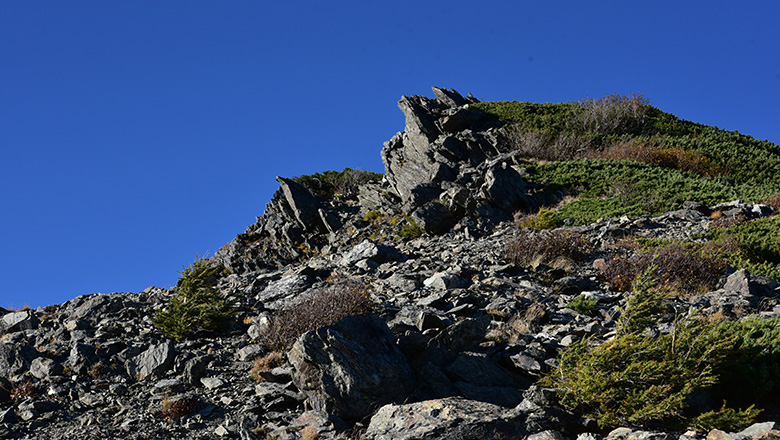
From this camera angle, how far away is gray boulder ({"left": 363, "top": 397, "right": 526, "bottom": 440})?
6805 millimetres

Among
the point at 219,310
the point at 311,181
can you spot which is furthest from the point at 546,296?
the point at 311,181

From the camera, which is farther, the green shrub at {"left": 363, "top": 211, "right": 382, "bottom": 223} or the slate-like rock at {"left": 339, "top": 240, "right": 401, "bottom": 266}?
the green shrub at {"left": 363, "top": 211, "right": 382, "bottom": 223}

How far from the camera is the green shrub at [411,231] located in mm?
22422

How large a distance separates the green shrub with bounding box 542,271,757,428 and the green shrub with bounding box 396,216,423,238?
13894 millimetres

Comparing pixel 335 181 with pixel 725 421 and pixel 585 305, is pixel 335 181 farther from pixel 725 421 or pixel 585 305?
pixel 725 421

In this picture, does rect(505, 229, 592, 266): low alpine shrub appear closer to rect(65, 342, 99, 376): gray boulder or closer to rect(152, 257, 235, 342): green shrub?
rect(152, 257, 235, 342): green shrub

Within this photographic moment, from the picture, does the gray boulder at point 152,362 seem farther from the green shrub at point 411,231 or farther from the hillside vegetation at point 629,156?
the hillside vegetation at point 629,156

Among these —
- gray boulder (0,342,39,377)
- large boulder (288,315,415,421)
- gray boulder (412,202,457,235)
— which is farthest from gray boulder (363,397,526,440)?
gray boulder (412,202,457,235)

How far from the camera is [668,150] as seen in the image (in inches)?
1179

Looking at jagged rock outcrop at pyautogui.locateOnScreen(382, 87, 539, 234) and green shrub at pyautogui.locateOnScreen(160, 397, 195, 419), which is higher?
jagged rock outcrop at pyautogui.locateOnScreen(382, 87, 539, 234)

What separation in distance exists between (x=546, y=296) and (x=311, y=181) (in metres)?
23.1

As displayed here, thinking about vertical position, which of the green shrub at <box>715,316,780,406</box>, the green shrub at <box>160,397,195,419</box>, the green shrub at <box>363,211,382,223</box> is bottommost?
the green shrub at <box>715,316,780,406</box>

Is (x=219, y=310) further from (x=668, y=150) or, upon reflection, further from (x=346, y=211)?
(x=668, y=150)

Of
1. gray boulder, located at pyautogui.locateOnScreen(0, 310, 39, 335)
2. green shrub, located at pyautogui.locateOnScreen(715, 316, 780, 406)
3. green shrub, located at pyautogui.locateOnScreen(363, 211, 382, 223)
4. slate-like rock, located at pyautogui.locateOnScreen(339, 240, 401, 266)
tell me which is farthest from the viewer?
green shrub, located at pyautogui.locateOnScreen(363, 211, 382, 223)
